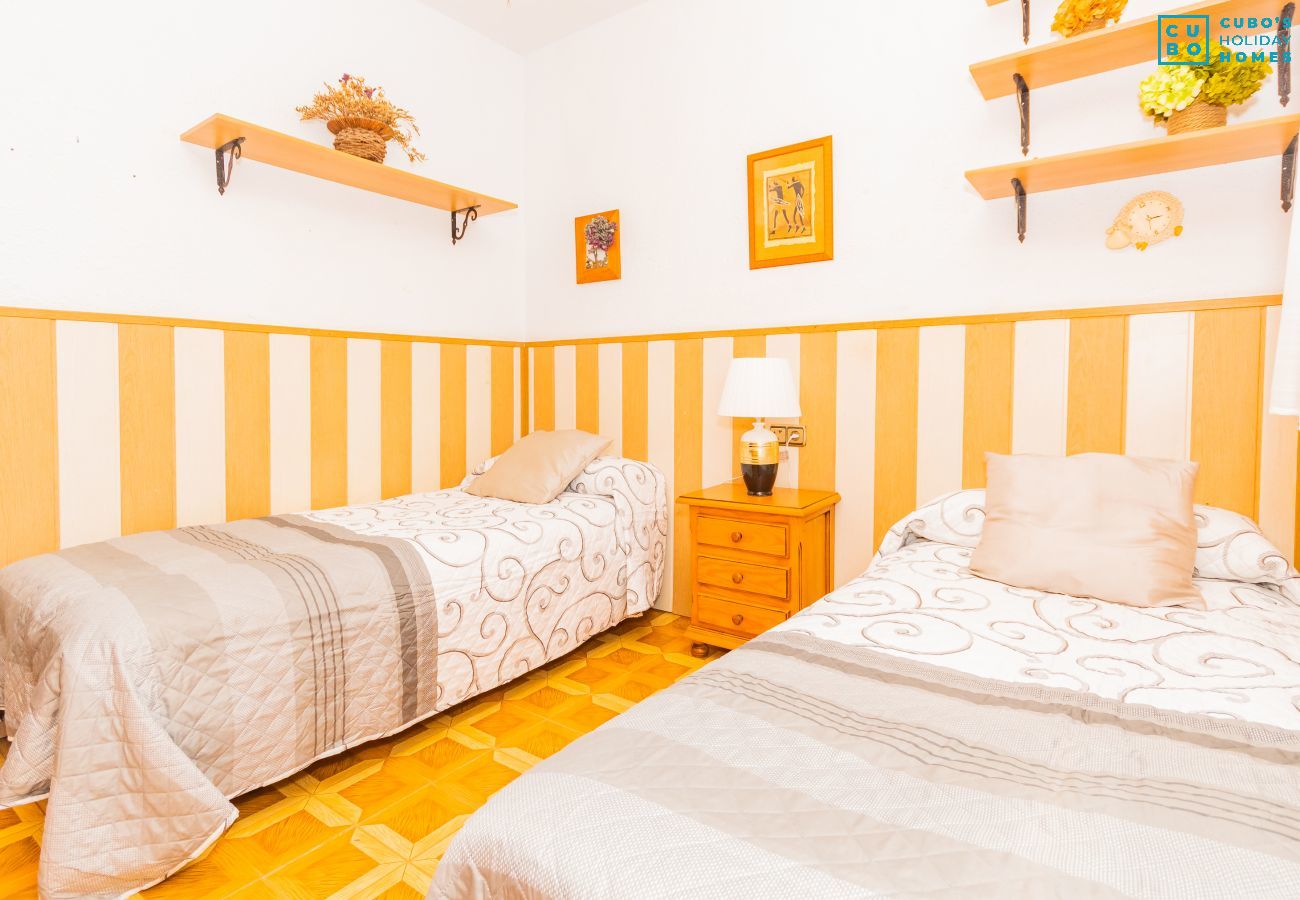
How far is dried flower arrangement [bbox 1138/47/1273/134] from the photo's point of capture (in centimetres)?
180

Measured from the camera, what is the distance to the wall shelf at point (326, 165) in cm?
224

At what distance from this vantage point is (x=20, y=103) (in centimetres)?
202

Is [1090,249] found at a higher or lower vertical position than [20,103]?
lower

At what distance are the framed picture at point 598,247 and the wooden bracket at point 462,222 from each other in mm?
483

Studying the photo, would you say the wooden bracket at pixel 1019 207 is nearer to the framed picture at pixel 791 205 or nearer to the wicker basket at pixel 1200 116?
the wicker basket at pixel 1200 116

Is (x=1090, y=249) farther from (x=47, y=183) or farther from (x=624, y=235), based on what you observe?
(x=47, y=183)

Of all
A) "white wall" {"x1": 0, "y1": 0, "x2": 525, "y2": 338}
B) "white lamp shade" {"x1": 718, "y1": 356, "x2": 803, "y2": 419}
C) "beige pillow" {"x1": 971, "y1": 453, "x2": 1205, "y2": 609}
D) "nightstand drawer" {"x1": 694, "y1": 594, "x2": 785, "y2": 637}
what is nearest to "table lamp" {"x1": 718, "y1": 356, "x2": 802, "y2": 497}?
"white lamp shade" {"x1": 718, "y1": 356, "x2": 803, "y2": 419}

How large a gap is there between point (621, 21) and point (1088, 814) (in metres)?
3.42

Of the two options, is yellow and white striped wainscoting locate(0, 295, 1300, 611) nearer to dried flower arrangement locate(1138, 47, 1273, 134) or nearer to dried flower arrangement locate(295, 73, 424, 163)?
dried flower arrangement locate(1138, 47, 1273, 134)

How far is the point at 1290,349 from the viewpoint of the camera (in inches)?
68.2

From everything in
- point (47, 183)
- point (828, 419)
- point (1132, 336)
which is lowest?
point (828, 419)

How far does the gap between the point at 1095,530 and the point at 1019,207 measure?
1.11 metres

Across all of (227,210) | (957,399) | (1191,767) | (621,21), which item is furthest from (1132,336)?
(227,210)

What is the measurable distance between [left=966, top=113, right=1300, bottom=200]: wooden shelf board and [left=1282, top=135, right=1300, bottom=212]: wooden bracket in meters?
0.02
